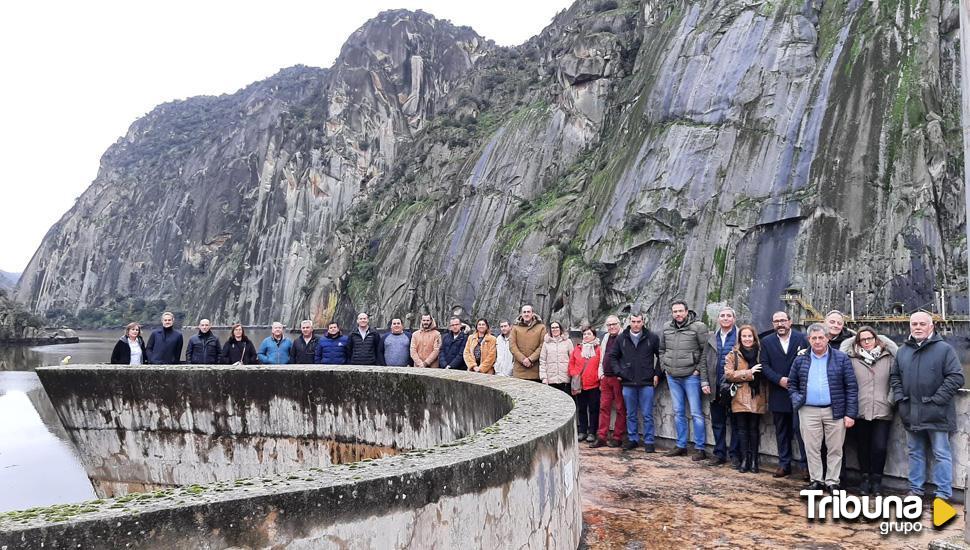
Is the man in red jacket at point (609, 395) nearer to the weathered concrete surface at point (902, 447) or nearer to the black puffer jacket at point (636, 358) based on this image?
the black puffer jacket at point (636, 358)

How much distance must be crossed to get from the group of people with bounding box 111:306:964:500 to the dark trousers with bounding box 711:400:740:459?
11mm

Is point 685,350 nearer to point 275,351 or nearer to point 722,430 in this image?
point 722,430

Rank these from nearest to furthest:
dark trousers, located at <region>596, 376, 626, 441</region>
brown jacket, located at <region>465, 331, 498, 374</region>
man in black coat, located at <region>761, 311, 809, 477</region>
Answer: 1. man in black coat, located at <region>761, 311, 809, 477</region>
2. dark trousers, located at <region>596, 376, 626, 441</region>
3. brown jacket, located at <region>465, 331, 498, 374</region>

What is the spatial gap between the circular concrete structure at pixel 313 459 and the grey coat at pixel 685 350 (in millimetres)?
2457

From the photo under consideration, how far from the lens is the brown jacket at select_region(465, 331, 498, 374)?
9578mm

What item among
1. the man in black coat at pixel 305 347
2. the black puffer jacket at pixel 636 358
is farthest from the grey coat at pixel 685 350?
the man in black coat at pixel 305 347

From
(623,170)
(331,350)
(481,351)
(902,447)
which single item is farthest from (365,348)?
(623,170)

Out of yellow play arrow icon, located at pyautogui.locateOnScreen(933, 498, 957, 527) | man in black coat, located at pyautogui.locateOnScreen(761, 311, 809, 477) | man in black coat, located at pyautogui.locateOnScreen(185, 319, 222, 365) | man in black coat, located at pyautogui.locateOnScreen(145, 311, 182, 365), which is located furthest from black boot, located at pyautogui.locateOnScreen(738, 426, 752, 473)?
man in black coat, located at pyautogui.locateOnScreen(145, 311, 182, 365)

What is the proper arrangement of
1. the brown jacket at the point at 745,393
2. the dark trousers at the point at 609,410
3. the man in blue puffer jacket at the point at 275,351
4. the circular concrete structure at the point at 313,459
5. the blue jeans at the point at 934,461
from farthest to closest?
1. the man in blue puffer jacket at the point at 275,351
2. the dark trousers at the point at 609,410
3. the brown jacket at the point at 745,393
4. the blue jeans at the point at 934,461
5. the circular concrete structure at the point at 313,459

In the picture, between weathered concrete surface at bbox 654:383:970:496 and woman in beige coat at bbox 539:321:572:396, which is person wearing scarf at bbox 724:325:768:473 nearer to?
weathered concrete surface at bbox 654:383:970:496

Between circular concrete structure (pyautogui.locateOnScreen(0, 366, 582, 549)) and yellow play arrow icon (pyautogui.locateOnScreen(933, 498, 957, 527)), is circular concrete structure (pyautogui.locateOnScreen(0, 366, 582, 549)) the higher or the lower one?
the higher one

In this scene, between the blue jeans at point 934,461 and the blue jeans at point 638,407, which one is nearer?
the blue jeans at point 934,461

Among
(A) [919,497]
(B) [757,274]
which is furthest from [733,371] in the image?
(B) [757,274]

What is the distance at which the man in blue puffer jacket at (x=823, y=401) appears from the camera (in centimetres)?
613
